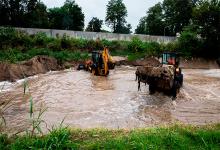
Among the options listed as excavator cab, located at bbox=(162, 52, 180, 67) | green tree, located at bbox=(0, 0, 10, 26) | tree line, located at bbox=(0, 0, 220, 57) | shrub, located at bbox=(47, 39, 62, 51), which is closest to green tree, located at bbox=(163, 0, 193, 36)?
tree line, located at bbox=(0, 0, 220, 57)

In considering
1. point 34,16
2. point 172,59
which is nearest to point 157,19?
point 34,16

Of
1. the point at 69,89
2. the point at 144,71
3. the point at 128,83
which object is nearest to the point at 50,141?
the point at 144,71

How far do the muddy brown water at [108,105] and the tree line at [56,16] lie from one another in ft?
106

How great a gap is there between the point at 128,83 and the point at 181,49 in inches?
958

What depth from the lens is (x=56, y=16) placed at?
6788 cm

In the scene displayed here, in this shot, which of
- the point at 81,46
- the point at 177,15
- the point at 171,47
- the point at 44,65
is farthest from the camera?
the point at 177,15

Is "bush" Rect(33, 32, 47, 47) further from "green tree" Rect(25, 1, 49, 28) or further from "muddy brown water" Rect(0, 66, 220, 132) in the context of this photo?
"muddy brown water" Rect(0, 66, 220, 132)

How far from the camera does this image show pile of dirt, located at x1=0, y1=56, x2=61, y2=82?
2620cm

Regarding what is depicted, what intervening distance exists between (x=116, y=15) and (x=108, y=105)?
2423 inches

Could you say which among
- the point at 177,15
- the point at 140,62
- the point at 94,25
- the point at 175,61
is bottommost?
the point at 140,62

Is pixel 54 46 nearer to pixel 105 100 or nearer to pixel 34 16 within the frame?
pixel 34 16

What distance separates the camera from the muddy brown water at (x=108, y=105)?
13820 mm

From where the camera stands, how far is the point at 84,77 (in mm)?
28234

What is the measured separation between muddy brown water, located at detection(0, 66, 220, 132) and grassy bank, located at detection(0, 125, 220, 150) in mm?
3454
